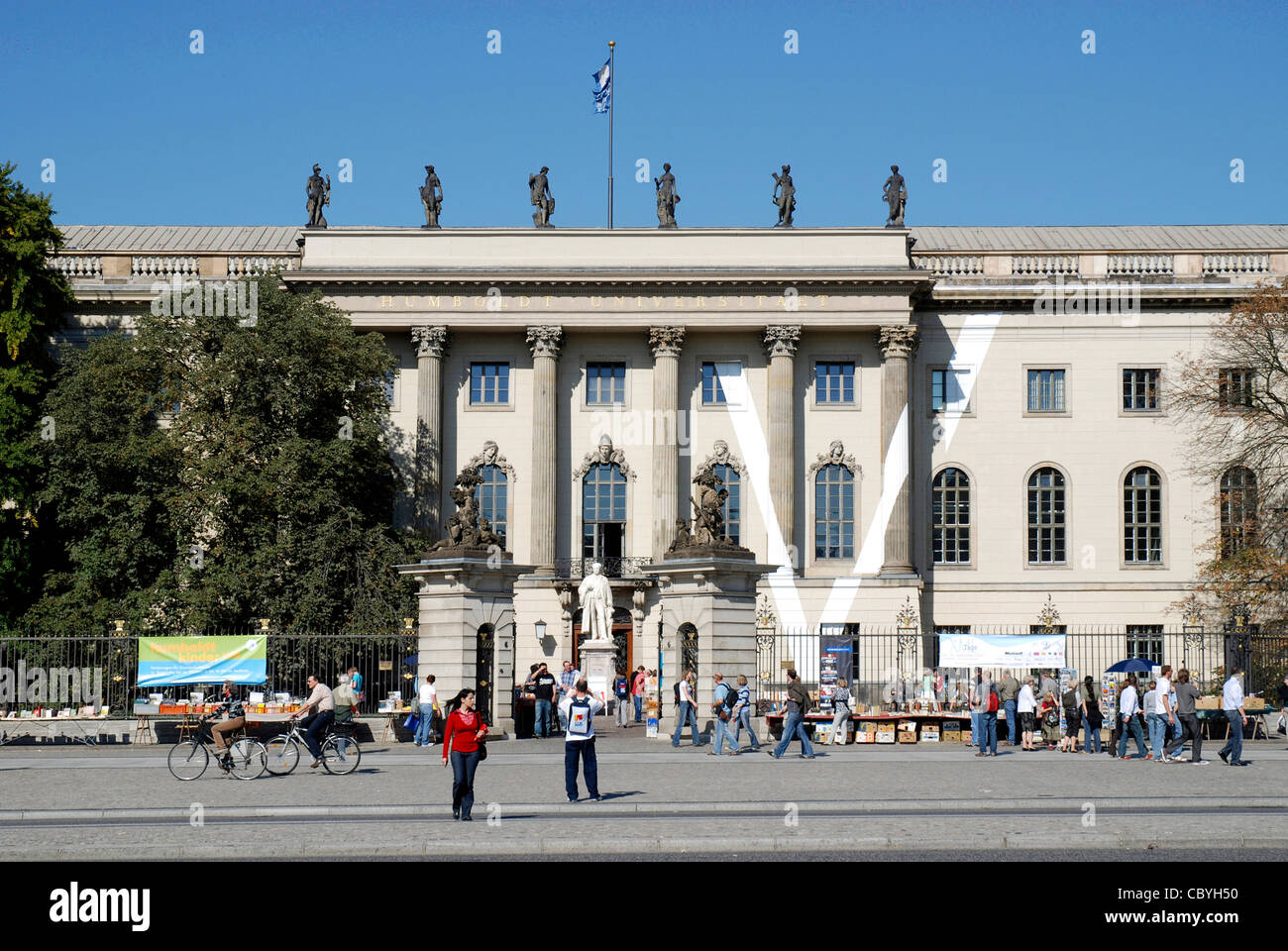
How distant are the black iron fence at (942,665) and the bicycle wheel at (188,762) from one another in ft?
41.0

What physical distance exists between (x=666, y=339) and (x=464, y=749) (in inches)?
1651

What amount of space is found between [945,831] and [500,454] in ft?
148

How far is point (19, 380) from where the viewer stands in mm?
50344

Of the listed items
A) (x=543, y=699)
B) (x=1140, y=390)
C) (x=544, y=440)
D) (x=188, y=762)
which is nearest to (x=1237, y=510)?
(x=1140, y=390)

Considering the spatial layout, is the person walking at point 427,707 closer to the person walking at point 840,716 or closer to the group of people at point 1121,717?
the person walking at point 840,716

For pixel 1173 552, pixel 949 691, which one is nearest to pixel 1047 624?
pixel 1173 552

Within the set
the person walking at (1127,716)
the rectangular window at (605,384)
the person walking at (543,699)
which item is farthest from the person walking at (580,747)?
the rectangular window at (605,384)

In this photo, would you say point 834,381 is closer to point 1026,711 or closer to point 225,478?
point 225,478

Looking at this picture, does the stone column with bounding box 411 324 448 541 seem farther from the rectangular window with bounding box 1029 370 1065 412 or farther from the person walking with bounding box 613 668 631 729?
the rectangular window with bounding box 1029 370 1065 412

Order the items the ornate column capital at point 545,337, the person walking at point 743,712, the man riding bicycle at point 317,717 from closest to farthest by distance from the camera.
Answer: the man riding bicycle at point 317,717 → the person walking at point 743,712 → the ornate column capital at point 545,337

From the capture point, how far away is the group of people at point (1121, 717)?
96.6 feet

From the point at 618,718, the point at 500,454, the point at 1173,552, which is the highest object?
the point at 500,454
